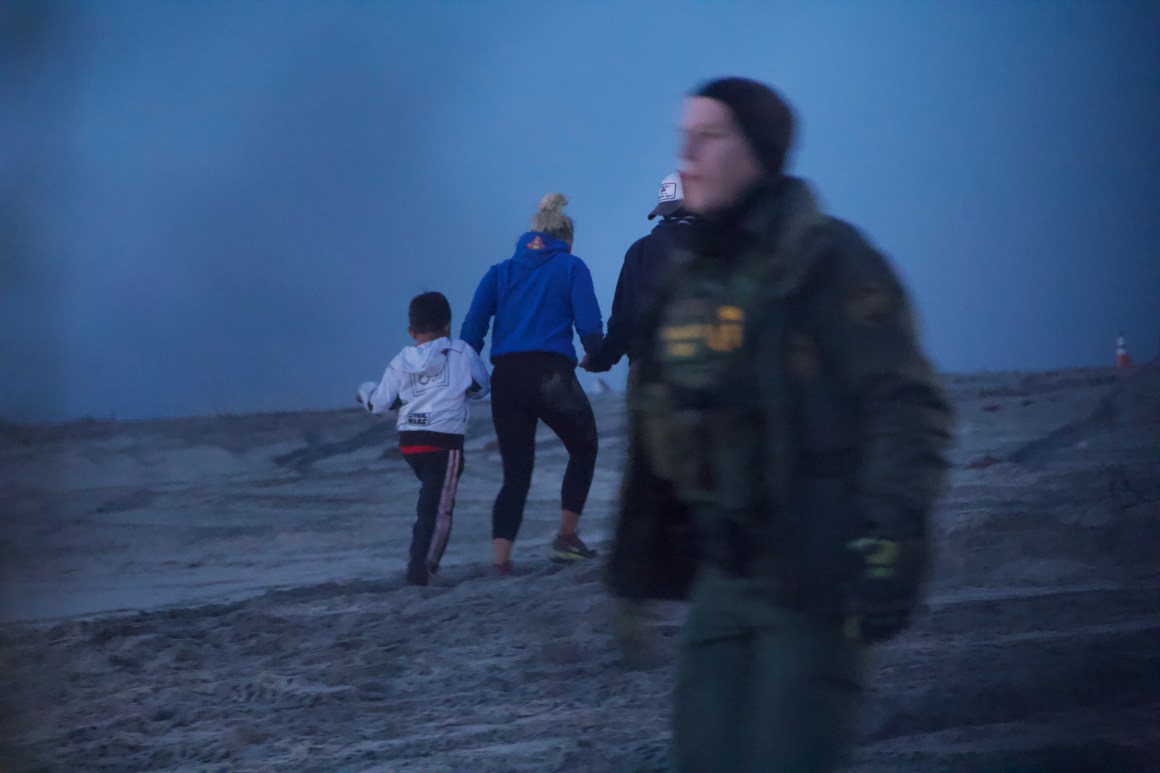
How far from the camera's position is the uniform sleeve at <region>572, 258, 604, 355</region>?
230 inches

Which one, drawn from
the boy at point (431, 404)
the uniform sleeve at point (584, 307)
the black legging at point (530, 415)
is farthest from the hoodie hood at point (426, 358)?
the uniform sleeve at point (584, 307)

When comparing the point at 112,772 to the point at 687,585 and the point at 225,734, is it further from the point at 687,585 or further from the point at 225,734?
the point at 687,585

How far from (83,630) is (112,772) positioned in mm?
2124

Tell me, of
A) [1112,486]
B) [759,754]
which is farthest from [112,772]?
[1112,486]

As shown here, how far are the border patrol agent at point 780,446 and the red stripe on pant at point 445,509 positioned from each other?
4.10 metres

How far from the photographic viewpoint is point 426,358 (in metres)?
5.94

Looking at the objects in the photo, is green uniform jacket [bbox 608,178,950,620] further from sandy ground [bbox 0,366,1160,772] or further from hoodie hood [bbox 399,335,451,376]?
hoodie hood [bbox 399,335,451,376]

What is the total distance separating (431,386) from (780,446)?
4.34m

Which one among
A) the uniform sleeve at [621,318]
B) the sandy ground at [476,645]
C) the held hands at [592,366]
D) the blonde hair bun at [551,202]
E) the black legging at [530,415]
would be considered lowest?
the sandy ground at [476,645]

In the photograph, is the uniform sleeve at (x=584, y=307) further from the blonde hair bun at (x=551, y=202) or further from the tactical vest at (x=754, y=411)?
the tactical vest at (x=754, y=411)

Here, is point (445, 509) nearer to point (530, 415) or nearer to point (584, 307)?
point (530, 415)

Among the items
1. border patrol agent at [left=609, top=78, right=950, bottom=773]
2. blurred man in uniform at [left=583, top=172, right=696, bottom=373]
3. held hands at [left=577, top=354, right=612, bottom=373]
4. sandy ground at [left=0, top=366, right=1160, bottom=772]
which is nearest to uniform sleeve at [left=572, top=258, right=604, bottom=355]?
held hands at [left=577, top=354, right=612, bottom=373]

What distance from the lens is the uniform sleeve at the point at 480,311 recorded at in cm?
600

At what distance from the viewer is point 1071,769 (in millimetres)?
2943
